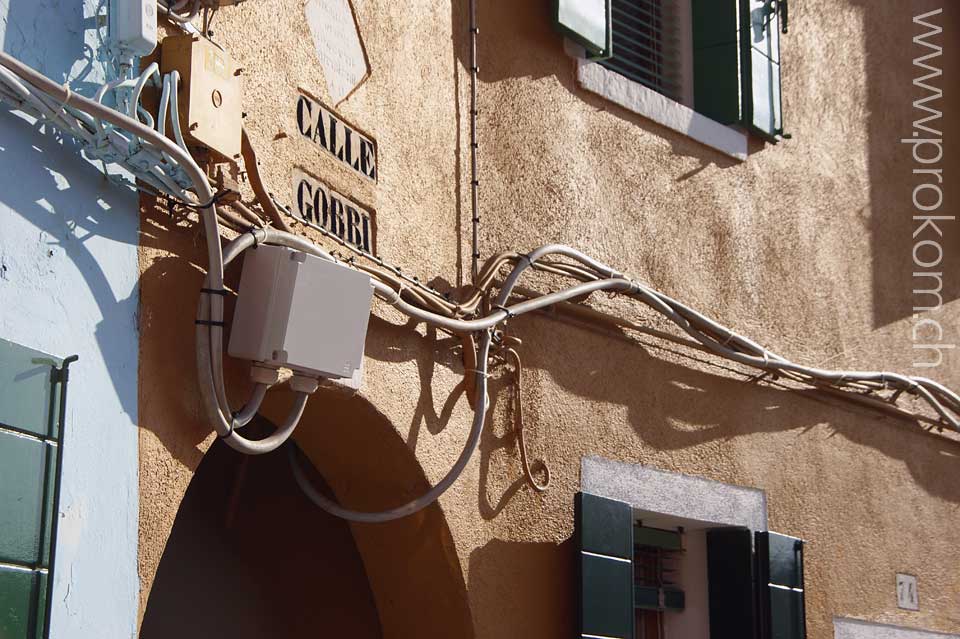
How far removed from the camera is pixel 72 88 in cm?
356

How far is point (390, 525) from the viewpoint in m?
4.93

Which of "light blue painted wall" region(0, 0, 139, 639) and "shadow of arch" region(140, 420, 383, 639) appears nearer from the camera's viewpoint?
"light blue painted wall" region(0, 0, 139, 639)

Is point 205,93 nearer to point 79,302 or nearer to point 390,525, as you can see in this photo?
point 79,302

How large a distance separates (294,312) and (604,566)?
6.02 ft

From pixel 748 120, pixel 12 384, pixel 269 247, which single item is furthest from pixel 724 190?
pixel 12 384

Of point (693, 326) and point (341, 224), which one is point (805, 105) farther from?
point (341, 224)

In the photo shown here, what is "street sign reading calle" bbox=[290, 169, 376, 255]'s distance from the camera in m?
4.39

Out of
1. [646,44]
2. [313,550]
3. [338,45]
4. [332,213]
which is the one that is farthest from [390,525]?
[646,44]

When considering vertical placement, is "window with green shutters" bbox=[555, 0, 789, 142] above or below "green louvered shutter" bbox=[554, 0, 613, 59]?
above

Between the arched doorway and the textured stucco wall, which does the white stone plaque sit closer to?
the textured stucco wall

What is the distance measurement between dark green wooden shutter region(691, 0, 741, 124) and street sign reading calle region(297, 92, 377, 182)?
2332 mm

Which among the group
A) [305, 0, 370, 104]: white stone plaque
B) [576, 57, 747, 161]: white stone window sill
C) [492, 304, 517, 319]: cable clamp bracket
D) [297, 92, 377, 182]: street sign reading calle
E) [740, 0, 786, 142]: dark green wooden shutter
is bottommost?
[492, 304, 517, 319]: cable clamp bracket

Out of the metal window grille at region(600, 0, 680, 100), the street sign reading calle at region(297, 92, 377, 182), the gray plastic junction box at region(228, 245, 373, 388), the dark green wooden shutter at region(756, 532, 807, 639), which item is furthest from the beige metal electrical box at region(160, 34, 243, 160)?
the dark green wooden shutter at region(756, 532, 807, 639)

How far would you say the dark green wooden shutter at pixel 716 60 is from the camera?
261 inches
